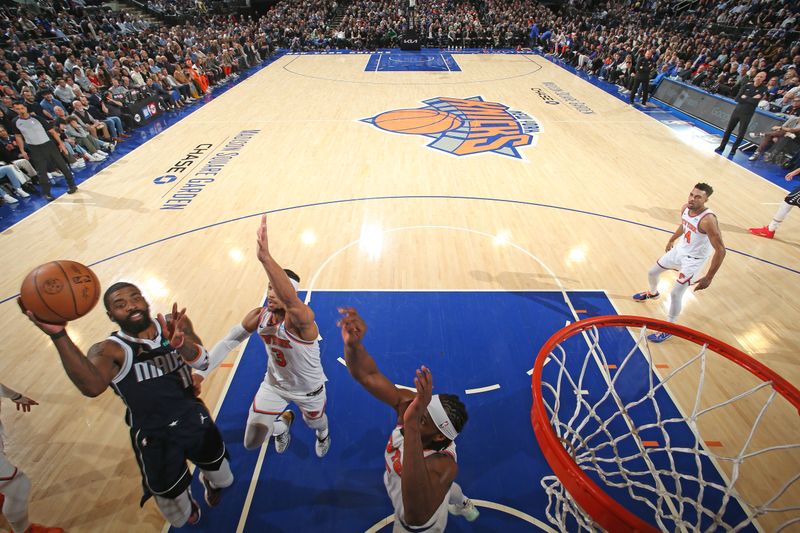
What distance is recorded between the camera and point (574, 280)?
228 inches

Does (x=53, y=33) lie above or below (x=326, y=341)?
above

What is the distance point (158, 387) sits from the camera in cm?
266

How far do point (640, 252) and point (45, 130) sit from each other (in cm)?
1080

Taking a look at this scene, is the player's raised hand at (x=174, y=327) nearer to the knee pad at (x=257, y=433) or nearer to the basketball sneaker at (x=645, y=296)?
the knee pad at (x=257, y=433)

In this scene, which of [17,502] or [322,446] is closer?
[17,502]

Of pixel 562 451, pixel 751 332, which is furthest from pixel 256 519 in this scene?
pixel 751 332

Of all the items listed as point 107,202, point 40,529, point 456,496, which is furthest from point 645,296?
point 107,202

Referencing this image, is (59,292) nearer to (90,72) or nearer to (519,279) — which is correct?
(519,279)

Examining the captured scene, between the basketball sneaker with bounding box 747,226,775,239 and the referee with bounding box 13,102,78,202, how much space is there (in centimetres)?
1251

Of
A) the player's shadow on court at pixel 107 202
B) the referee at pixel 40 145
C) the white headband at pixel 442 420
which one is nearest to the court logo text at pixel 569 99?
the player's shadow on court at pixel 107 202

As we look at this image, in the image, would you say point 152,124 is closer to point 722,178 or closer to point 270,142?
point 270,142

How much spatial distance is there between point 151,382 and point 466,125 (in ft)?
35.2

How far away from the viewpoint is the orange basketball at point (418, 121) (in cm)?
1139

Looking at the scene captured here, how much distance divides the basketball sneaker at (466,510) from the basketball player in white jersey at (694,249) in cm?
312
